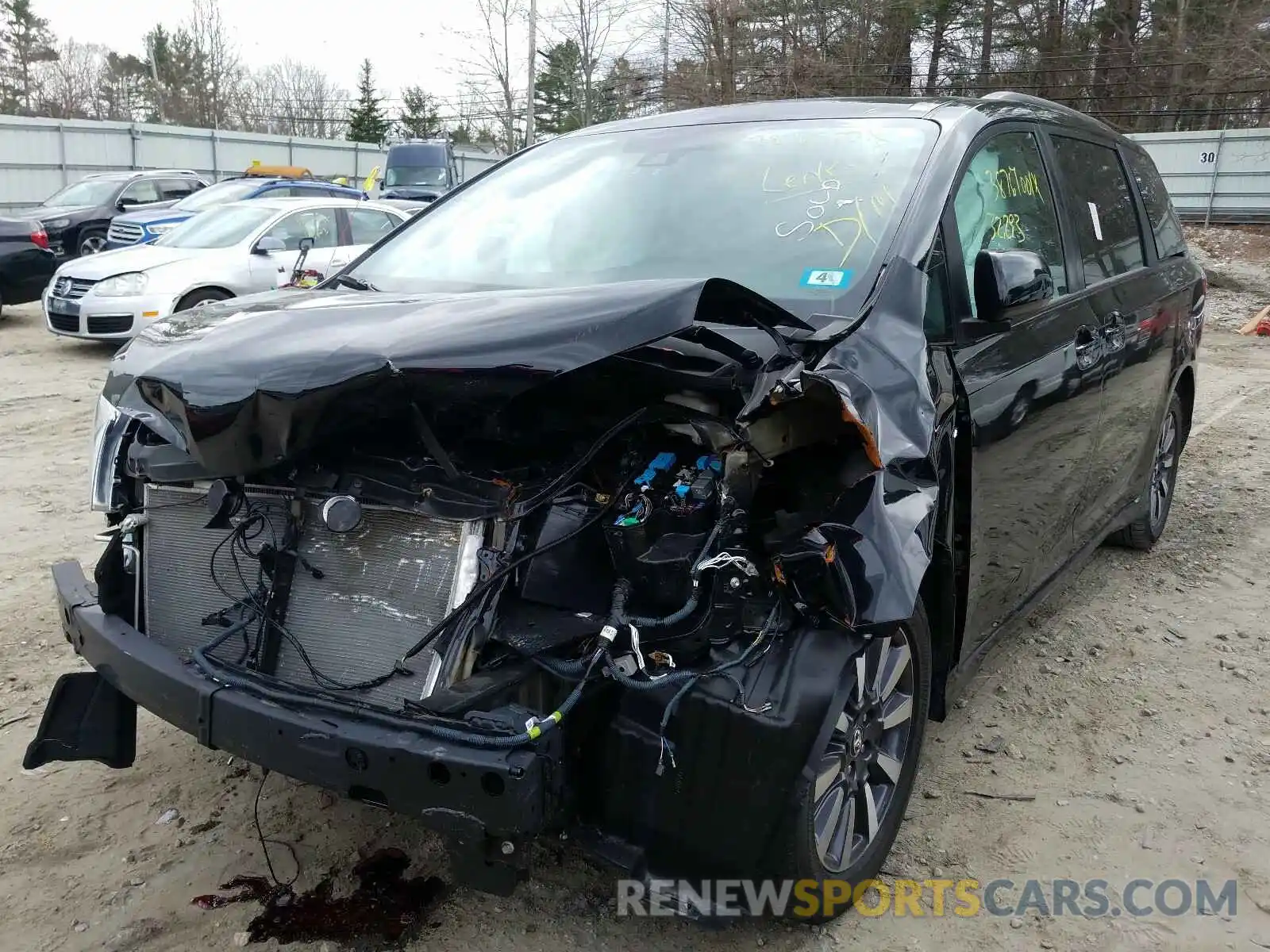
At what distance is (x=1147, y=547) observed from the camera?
16.8 ft

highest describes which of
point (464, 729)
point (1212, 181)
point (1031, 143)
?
point (1212, 181)

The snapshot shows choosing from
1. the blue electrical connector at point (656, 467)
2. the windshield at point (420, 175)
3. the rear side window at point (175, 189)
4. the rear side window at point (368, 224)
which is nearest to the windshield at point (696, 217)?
the blue electrical connector at point (656, 467)

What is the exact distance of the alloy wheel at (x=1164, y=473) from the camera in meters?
5.01

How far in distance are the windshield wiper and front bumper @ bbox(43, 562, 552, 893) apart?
1.40 meters

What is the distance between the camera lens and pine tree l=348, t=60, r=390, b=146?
162 ft

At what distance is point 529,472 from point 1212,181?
22.8 meters

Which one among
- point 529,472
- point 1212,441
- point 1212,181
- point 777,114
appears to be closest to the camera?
point 529,472

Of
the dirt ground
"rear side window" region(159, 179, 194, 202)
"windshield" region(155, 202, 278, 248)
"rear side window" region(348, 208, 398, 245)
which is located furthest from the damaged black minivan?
"rear side window" region(159, 179, 194, 202)

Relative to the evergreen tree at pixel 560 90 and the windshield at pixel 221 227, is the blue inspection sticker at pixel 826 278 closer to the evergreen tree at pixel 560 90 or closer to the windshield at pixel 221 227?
the windshield at pixel 221 227

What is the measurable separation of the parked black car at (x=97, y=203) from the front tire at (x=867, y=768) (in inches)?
550

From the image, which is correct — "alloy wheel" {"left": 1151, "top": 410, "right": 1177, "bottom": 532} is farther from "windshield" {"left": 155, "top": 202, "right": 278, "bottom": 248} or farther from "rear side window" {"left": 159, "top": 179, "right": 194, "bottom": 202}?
"rear side window" {"left": 159, "top": 179, "right": 194, "bottom": 202}

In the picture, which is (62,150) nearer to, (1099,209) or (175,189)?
(175,189)

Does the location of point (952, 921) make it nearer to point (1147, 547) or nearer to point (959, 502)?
point (959, 502)

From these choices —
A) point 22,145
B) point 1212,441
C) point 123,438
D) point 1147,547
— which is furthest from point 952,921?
point 22,145
